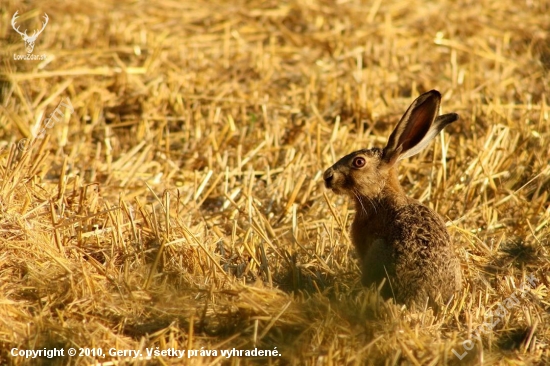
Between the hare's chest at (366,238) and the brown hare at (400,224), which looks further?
the hare's chest at (366,238)

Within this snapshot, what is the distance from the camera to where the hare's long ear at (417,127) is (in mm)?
5484

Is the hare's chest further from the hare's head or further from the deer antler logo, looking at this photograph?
the deer antler logo

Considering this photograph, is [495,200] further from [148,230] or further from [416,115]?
[148,230]

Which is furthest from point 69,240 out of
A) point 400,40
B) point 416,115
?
point 400,40

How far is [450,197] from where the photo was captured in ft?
22.5

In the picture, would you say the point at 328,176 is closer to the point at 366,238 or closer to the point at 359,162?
the point at 359,162

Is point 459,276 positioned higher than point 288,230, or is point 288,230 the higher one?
point 459,276

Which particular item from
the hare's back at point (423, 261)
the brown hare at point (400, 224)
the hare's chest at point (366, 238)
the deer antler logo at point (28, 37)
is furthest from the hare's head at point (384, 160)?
the deer antler logo at point (28, 37)

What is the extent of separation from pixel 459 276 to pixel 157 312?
6.84ft

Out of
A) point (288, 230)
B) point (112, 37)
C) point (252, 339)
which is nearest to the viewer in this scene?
point (252, 339)

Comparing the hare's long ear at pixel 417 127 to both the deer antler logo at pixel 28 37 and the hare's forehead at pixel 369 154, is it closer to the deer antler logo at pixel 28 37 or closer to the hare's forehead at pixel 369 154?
the hare's forehead at pixel 369 154

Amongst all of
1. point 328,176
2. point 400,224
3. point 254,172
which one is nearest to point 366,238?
point 400,224

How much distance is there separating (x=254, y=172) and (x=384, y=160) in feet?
5.97

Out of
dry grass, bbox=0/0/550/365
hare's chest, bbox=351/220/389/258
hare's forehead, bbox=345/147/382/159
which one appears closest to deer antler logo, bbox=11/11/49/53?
dry grass, bbox=0/0/550/365
